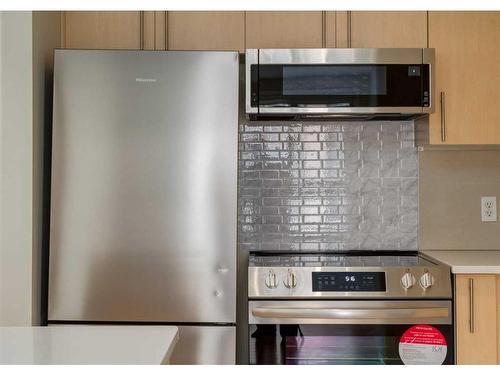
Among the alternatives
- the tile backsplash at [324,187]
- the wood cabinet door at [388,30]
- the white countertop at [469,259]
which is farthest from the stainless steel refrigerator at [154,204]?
the white countertop at [469,259]

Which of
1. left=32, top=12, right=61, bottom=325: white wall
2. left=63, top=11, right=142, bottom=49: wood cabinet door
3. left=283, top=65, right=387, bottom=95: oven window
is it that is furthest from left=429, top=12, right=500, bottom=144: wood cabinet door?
left=32, top=12, right=61, bottom=325: white wall

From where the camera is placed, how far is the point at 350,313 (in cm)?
224

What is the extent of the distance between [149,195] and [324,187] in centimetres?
90

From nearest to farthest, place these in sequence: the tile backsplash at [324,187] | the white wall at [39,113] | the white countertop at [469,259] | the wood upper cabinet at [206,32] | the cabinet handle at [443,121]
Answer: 1. the white countertop at [469,259]
2. the white wall at [39,113]
3. the cabinet handle at [443,121]
4. the wood upper cabinet at [206,32]
5. the tile backsplash at [324,187]

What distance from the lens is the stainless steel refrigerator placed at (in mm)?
2316

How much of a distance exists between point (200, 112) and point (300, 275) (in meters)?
0.74

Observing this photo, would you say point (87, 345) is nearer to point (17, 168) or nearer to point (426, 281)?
point (17, 168)

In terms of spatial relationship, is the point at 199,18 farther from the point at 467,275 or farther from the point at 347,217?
the point at 467,275

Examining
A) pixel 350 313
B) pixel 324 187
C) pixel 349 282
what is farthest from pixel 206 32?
pixel 350 313

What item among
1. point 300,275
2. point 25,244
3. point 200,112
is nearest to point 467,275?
point 300,275

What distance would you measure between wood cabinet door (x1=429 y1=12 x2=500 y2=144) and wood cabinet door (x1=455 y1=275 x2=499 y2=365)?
0.61m

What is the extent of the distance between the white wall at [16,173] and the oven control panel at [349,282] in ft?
3.64

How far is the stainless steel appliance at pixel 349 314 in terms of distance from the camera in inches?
88.5

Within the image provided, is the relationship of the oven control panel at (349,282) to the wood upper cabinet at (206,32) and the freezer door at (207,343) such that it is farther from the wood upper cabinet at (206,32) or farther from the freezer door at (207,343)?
the wood upper cabinet at (206,32)
